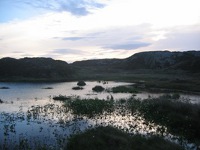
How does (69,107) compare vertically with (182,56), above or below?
below

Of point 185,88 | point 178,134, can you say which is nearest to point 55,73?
point 185,88

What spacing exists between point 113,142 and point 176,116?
12378 mm

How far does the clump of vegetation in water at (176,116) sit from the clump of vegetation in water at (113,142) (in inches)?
210

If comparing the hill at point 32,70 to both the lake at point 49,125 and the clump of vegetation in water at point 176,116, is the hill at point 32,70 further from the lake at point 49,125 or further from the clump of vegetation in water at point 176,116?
the clump of vegetation in water at point 176,116

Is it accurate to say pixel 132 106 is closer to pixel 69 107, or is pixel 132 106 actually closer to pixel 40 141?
pixel 69 107

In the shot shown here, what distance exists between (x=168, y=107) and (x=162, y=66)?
138797mm

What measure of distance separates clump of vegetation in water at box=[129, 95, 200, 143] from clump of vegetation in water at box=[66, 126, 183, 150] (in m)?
5.33

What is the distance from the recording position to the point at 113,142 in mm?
18719

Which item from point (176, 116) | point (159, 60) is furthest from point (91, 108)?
point (159, 60)

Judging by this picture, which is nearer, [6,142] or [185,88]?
[6,142]

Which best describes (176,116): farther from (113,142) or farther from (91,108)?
(113,142)

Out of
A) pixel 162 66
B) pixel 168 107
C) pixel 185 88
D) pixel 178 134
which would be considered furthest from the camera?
pixel 162 66

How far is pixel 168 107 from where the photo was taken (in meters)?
31.8

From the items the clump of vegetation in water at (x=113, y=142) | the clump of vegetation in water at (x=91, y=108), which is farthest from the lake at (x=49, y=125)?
the clump of vegetation in water at (x=113, y=142)
